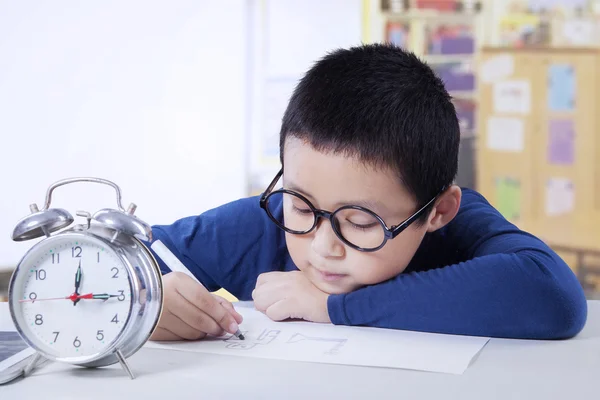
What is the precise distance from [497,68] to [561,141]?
0.53 metres

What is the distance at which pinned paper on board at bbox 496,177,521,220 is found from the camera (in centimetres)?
448

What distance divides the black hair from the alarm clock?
323mm

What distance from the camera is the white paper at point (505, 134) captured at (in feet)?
14.5

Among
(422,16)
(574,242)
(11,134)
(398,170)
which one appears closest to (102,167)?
(11,134)

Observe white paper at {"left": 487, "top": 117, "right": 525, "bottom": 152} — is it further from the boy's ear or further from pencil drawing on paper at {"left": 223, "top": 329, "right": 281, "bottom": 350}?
pencil drawing on paper at {"left": 223, "top": 329, "right": 281, "bottom": 350}

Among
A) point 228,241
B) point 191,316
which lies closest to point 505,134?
point 228,241

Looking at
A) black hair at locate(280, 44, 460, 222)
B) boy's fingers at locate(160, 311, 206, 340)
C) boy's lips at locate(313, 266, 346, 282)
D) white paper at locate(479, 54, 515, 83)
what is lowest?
boy's fingers at locate(160, 311, 206, 340)

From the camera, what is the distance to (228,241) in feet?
4.38

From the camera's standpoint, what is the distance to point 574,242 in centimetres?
428

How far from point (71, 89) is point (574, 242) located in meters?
2.74

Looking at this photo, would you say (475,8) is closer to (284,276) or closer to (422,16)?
(422,16)

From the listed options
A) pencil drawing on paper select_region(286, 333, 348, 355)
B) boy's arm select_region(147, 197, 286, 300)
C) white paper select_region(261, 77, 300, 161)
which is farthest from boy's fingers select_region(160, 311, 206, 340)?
white paper select_region(261, 77, 300, 161)

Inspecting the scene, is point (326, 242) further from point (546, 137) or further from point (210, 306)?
point (546, 137)

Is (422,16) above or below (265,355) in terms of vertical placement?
above
